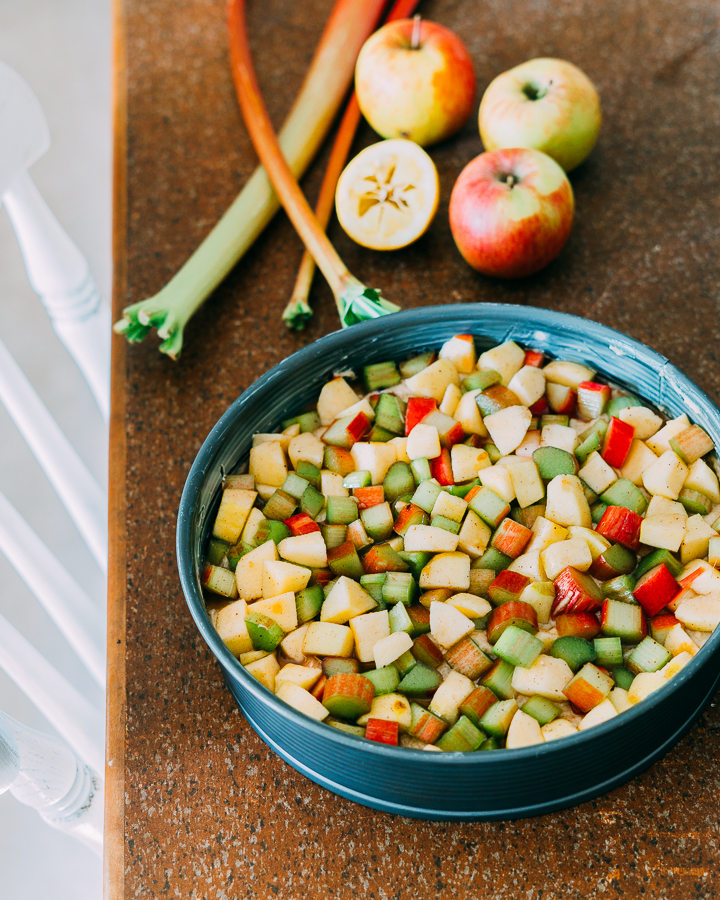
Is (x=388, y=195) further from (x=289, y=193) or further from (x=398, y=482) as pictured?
(x=398, y=482)

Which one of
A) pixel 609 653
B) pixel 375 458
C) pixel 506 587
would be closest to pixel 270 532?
pixel 375 458

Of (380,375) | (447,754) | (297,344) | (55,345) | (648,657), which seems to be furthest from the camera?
(55,345)

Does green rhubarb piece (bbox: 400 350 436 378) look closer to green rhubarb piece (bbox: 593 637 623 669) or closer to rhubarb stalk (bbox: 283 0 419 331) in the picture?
rhubarb stalk (bbox: 283 0 419 331)

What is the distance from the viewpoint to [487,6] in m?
1.40

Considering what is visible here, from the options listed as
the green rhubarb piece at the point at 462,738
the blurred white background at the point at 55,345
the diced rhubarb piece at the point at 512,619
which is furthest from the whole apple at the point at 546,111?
the blurred white background at the point at 55,345

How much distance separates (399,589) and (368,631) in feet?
0.17

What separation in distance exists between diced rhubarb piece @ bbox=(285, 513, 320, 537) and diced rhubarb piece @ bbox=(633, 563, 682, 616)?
0.31 m

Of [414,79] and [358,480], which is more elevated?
[414,79]

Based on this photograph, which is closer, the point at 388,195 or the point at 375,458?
the point at 375,458

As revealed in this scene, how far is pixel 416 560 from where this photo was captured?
739 mm

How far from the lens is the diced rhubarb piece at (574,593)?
0.70 metres

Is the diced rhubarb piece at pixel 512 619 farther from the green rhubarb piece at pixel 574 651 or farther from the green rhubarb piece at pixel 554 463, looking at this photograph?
the green rhubarb piece at pixel 554 463

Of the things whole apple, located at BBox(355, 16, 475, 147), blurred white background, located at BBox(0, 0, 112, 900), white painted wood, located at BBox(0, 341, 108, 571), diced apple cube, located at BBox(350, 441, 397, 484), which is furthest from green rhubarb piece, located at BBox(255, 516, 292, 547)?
whole apple, located at BBox(355, 16, 475, 147)

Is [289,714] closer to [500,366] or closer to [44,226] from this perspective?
[500,366]
